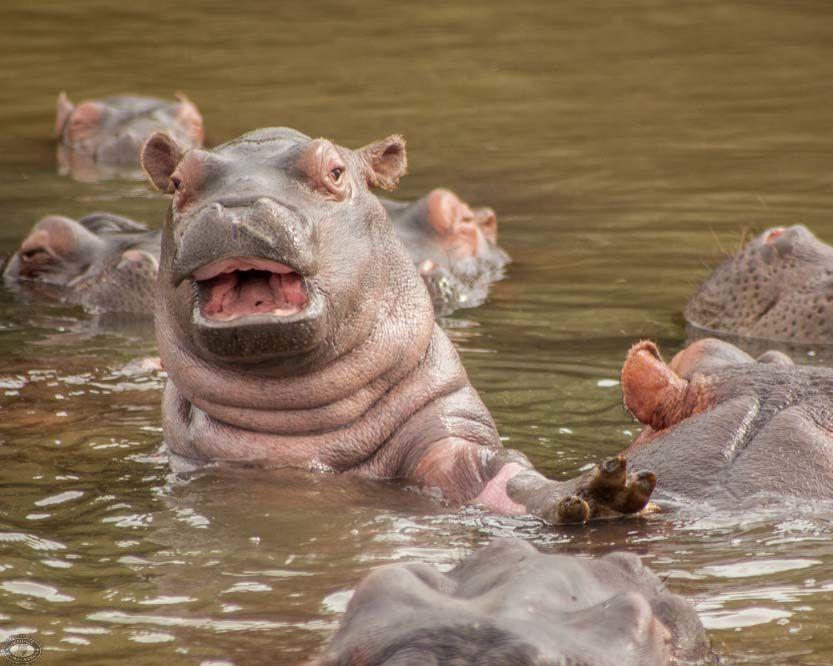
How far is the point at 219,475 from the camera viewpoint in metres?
6.48

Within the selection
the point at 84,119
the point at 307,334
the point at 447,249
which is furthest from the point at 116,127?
the point at 307,334

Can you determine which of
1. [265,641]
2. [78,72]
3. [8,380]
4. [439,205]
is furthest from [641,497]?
[78,72]

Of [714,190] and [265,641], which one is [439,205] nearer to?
[714,190]

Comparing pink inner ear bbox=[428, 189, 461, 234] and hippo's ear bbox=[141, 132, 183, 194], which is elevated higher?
hippo's ear bbox=[141, 132, 183, 194]

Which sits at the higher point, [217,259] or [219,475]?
[217,259]

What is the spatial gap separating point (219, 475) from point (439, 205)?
417 cm

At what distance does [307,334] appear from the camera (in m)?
6.05

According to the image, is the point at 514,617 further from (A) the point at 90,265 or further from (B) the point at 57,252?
(B) the point at 57,252

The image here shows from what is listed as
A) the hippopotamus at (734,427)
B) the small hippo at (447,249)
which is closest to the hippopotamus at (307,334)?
the hippopotamus at (734,427)

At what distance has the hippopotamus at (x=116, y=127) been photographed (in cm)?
1447

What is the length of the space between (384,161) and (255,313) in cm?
124

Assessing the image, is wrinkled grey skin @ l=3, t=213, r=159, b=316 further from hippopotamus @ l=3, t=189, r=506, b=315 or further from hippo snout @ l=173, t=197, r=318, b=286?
hippo snout @ l=173, t=197, r=318, b=286

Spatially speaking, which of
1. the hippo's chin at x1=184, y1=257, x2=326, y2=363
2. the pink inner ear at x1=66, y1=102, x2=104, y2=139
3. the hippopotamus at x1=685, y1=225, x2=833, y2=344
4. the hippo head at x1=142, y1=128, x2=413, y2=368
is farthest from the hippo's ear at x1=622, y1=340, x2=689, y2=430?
the pink inner ear at x1=66, y1=102, x2=104, y2=139

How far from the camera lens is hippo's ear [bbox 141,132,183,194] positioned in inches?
258
